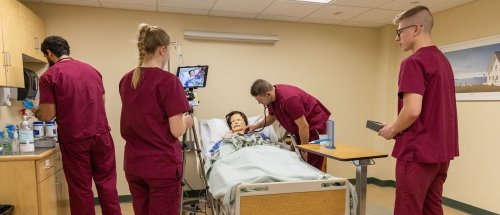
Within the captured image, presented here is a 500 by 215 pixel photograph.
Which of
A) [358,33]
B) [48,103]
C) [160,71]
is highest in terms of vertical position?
[358,33]

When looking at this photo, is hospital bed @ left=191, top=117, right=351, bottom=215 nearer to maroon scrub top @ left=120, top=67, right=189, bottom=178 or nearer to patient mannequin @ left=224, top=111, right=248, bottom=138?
maroon scrub top @ left=120, top=67, right=189, bottom=178

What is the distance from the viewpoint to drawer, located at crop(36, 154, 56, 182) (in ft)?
6.47

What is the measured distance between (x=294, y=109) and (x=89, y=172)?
63.0 inches

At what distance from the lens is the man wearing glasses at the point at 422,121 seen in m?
1.52

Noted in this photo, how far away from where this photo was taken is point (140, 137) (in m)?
1.47

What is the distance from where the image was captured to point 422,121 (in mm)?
1556

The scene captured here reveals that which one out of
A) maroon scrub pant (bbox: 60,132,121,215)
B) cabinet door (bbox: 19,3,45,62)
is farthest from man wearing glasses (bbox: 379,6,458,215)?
cabinet door (bbox: 19,3,45,62)

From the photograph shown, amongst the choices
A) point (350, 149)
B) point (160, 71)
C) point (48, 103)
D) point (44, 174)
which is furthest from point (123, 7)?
point (350, 149)

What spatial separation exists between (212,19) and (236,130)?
1.29 metres

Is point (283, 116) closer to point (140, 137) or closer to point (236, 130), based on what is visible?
point (236, 130)

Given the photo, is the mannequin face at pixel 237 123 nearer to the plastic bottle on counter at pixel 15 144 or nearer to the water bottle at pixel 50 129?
the water bottle at pixel 50 129

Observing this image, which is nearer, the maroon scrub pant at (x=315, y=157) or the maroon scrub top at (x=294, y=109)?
the maroon scrub top at (x=294, y=109)

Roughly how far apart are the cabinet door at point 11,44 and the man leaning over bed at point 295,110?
179 centimetres

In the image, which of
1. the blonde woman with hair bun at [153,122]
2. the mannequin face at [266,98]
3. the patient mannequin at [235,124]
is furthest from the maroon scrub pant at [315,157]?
the blonde woman with hair bun at [153,122]
